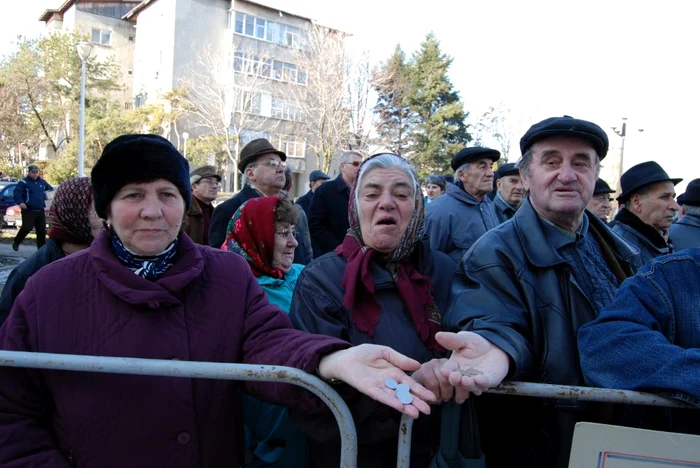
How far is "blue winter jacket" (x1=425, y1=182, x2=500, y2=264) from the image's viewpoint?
15.9 feet

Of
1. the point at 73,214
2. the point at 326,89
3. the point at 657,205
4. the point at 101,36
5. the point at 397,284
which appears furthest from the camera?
the point at 101,36

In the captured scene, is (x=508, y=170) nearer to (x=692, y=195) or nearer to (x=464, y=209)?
(x=464, y=209)

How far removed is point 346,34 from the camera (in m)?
35.7

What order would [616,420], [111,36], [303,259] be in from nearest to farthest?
[616,420]
[303,259]
[111,36]

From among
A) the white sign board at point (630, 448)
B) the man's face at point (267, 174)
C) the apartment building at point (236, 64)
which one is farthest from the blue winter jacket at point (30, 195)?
the apartment building at point (236, 64)

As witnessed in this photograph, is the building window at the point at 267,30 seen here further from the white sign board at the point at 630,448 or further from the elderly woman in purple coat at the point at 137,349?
the white sign board at the point at 630,448

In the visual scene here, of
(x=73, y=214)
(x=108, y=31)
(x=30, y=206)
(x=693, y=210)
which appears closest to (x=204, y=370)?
(x=73, y=214)

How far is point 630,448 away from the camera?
58.8 inches

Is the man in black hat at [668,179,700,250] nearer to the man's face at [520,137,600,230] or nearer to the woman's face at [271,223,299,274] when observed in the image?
the man's face at [520,137,600,230]

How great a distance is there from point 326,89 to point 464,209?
31037 mm

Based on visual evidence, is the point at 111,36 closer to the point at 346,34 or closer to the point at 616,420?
the point at 346,34

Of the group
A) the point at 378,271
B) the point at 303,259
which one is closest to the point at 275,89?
the point at 303,259

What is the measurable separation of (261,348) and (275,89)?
3869 cm

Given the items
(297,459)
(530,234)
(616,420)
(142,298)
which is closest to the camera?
(142,298)
